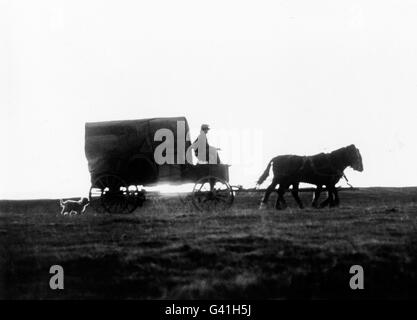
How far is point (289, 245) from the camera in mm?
9234

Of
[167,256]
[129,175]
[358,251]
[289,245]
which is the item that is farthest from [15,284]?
[129,175]

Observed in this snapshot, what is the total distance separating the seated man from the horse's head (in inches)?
189

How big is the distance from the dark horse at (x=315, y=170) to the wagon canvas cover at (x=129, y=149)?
12.9 feet

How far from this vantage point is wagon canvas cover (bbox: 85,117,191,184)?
14.4 m

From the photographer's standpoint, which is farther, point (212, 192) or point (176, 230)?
point (212, 192)

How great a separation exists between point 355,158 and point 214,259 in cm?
949

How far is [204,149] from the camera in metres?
14.5

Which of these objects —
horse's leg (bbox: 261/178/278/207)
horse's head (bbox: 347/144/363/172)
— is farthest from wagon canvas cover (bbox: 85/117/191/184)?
horse's head (bbox: 347/144/363/172)

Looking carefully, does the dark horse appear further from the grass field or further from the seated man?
the grass field

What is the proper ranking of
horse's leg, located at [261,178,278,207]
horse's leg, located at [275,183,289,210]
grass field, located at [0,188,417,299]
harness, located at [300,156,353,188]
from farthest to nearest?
horse's leg, located at [261,178,278,207]
horse's leg, located at [275,183,289,210]
harness, located at [300,156,353,188]
grass field, located at [0,188,417,299]

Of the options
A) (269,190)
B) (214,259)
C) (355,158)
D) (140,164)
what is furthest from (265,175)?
(214,259)

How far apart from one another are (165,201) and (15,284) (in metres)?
14.0

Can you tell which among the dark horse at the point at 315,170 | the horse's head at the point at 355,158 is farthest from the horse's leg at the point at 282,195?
the horse's head at the point at 355,158
